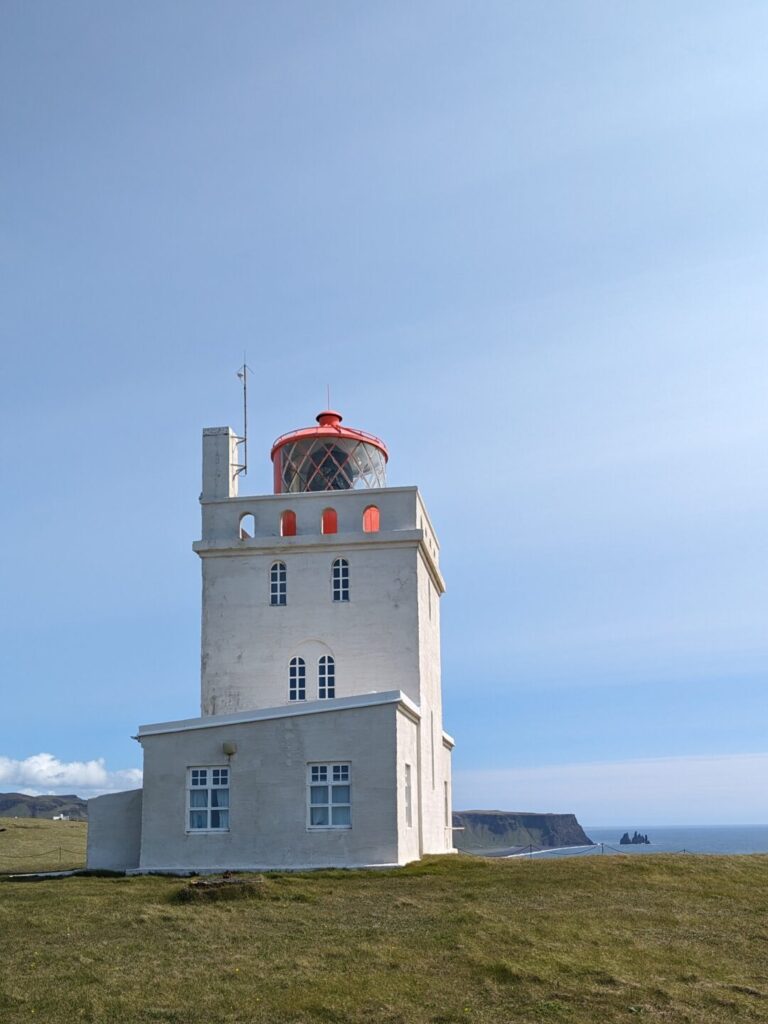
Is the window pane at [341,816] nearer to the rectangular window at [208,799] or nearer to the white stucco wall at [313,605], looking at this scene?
the rectangular window at [208,799]

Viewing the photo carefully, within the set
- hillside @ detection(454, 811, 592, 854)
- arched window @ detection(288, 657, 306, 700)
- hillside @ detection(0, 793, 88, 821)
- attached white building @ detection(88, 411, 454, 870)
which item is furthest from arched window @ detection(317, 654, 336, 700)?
hillside @ detection(454, 811, 592, 854)

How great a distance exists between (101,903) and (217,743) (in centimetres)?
526

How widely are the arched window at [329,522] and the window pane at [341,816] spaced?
299 inches

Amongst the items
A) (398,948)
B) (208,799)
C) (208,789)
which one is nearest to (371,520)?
(208,789)

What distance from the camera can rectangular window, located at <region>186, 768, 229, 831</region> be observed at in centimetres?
2359

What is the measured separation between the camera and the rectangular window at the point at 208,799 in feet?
77.4

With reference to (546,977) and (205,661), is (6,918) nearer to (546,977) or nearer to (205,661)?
(546,977)

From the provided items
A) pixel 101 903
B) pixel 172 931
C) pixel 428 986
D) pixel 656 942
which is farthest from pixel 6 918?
pixel 656 942

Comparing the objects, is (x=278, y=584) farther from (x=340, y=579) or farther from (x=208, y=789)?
(x=208, y=789)

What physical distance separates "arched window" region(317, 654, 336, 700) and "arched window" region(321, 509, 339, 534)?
124 inches

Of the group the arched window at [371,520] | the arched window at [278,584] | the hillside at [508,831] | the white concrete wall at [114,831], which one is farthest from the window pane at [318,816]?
the hillside at [508,831]

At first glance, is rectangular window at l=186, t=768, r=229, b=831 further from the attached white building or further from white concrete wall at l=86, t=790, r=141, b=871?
white concrete wall at l=86, t=790, r=141, b=871

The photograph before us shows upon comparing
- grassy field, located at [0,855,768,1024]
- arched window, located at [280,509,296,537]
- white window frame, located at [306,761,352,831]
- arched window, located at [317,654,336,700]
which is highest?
arched window, located at [280,509,296,537]

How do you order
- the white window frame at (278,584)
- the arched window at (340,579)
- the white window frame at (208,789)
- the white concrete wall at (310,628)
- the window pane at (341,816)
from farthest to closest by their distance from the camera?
the white window frame at (278,584) → the arched window at (340,579) → the white concrete wall at (310,628) → the white window frame at (208,789) → the window pane at (341,816)
